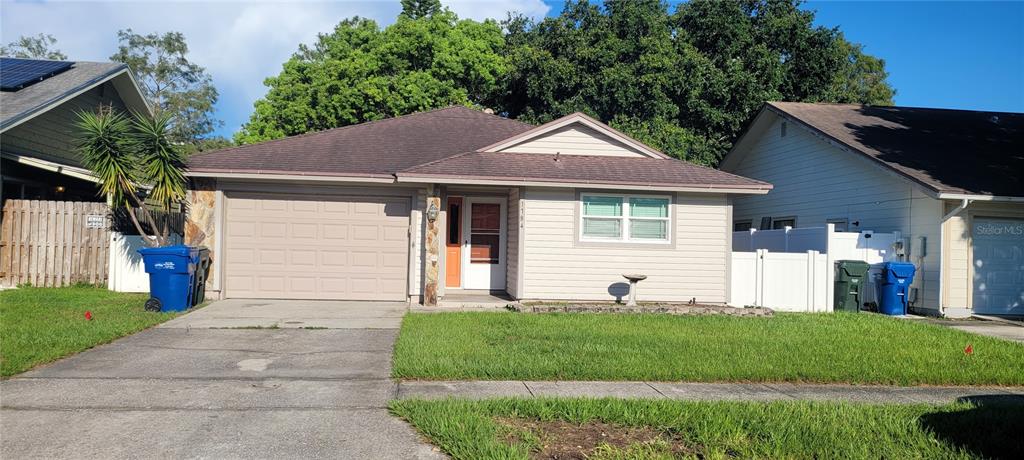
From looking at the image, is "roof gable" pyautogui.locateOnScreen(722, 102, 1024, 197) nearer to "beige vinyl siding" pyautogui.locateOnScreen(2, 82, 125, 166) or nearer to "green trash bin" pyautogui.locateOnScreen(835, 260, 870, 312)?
"green trash bin" pyautogui.locateOnScreen(835, 260, 870, 312)

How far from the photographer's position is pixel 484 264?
49.0ft

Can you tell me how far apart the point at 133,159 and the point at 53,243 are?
11.0 feet

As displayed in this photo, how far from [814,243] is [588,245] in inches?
214

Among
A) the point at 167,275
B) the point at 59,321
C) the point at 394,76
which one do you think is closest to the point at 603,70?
the point at 394,76

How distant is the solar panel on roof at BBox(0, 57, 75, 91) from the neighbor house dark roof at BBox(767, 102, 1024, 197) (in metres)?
19.7

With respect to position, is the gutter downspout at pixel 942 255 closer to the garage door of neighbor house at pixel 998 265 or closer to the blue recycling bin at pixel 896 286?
the blue recycling bin at pixel 896 286

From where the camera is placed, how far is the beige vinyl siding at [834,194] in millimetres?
14461

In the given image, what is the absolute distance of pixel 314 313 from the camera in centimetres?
1191

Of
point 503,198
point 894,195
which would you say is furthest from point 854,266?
point 503,198

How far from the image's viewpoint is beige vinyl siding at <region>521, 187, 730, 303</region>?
13.3 metres

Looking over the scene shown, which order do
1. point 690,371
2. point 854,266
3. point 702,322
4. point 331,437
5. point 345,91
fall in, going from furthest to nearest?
1. point 345,91
2. point 854,266
3. point 702,322
4. point 690,371
5. point 331,437

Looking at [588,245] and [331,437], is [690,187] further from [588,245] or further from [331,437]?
[331,437]

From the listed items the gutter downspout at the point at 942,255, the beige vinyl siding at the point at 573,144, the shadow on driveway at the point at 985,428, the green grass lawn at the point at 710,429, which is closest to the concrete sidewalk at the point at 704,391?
the green grass lawn at the point at 710,429

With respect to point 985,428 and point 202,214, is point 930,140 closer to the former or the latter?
point 985,428
